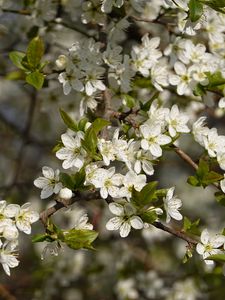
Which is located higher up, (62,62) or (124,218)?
(62,62)

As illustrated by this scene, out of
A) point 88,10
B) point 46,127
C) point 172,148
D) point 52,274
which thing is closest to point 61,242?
point 172,148

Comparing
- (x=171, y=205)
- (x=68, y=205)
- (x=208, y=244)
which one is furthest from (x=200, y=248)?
(x=68, y=205)

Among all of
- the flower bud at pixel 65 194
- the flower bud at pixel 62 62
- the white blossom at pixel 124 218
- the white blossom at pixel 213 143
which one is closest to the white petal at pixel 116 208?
the white blossom at pixel 124 218

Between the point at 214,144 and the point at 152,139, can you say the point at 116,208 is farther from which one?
the point at 214,144

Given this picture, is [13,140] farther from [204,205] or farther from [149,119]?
[149,119]

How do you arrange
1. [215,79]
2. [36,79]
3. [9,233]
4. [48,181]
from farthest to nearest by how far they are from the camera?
1. [215,79]
2. [36,79]
3. [48,181]
4. [9,233]

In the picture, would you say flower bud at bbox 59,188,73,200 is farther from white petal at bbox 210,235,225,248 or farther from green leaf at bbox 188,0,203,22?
green leaf at bbox 188,0,203,22

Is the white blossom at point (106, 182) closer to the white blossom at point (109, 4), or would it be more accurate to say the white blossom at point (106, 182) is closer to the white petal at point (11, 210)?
the white petal at point (11, 210)
